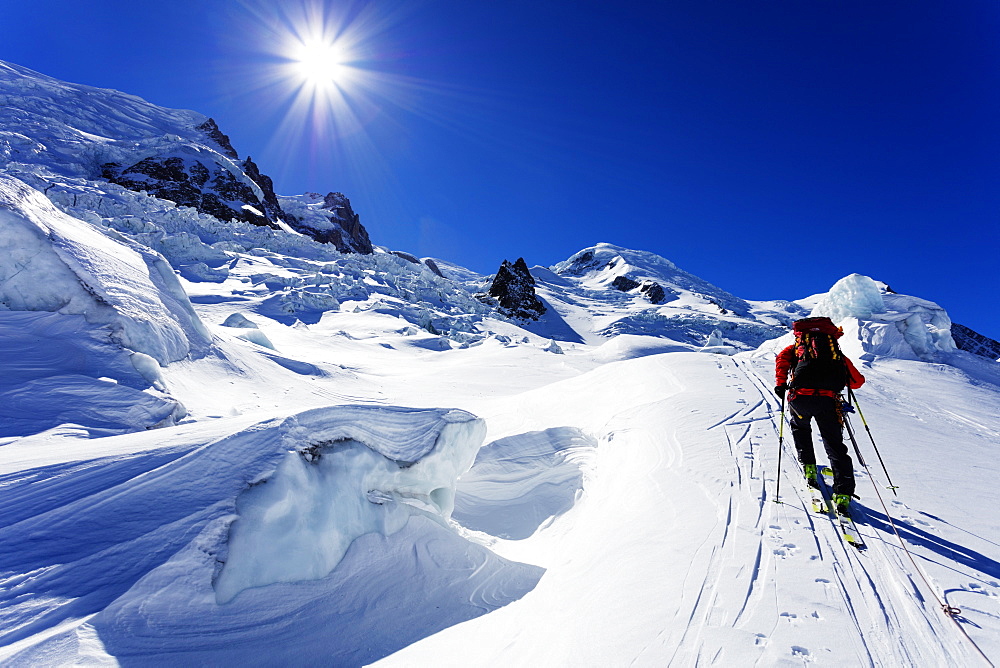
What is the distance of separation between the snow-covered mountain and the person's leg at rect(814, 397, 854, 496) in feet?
0.99

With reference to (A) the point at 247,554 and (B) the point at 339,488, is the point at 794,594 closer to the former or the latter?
(B) the point at 339,488

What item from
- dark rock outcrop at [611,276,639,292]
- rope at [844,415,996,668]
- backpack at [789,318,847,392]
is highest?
dark rock outcrop at [611,276,639,292]

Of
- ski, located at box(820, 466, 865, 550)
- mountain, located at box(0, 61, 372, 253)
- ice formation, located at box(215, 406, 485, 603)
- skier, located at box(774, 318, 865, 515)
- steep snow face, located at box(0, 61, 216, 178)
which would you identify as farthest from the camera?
steep snow face, located at box(0, 61, 216, 178)

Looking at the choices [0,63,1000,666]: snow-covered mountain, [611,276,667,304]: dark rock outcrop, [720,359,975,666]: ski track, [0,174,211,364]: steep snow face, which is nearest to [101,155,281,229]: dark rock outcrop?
[0,174,211,364]: steep snow face

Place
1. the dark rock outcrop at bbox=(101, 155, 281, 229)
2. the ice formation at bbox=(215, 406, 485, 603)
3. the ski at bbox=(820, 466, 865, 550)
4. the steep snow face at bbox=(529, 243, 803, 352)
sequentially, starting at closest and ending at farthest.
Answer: the ice formation at bbox=(215, 406, 485, 603) < the ski at bbox=(820, 466, 865, 550) < the dark rock outcrop at bbox=(101, 155, 281, 229) < the steep snow face at bbox=(529, 243, 803, 352)

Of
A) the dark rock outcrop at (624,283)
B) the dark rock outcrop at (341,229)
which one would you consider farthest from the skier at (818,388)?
the dark rock outcrop at (624,283)

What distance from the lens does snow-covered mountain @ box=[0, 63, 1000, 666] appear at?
6.91 feet

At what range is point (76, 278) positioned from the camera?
5.69 m

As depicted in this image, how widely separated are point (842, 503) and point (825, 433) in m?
0.69

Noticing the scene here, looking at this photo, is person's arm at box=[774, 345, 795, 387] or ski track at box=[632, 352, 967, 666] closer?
ski track at box=[632, 352, 967, 666]

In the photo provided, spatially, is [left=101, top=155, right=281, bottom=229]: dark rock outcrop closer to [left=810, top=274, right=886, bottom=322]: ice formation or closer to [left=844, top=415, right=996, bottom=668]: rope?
[left=810, top=274, right=886, bottom=322]: ice formation

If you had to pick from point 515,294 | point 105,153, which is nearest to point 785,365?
point 515,294

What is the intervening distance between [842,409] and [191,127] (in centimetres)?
11138

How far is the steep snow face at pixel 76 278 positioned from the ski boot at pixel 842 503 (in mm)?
8894
